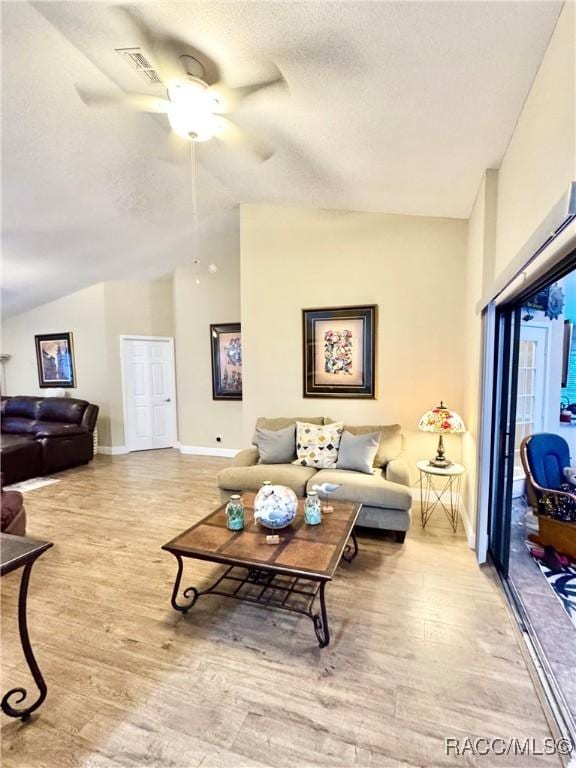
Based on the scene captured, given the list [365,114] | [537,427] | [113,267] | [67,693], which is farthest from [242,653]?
[113,267]

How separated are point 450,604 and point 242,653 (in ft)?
4.18

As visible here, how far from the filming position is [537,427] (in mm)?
3740

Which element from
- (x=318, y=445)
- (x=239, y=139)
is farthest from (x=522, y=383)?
(x=239, y=139)

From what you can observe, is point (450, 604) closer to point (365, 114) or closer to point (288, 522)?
point (288, 522)

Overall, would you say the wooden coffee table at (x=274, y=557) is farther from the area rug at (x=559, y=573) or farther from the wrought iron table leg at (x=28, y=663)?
the area rug at (x=559, y=573)

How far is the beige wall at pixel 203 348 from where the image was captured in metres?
5.67

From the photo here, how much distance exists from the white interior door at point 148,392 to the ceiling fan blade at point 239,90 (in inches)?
191

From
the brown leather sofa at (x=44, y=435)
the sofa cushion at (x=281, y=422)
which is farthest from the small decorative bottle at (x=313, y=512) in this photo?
the brown leather sofa at (x=44, y=435)

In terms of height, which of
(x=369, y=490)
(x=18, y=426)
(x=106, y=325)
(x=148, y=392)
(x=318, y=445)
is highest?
(x=106, y=325)

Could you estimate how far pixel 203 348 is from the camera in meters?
5.89

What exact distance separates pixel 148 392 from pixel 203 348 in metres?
1.39

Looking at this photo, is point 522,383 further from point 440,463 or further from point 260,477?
point 260,477

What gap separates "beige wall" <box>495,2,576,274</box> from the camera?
1336 mm

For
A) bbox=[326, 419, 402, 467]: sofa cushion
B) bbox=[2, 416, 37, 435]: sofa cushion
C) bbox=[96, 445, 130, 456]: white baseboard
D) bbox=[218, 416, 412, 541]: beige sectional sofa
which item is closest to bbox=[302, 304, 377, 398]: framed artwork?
bbox=[326, 419, 402, 467]: sofa cushion
